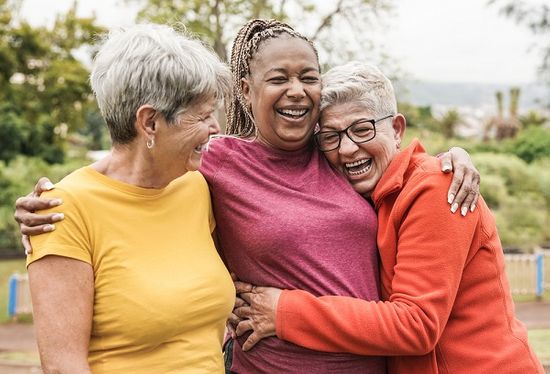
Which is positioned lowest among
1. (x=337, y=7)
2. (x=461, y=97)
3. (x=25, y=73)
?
(x=461, y=97)

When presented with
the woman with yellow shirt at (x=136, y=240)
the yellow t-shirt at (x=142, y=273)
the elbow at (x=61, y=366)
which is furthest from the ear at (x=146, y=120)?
the elbow at (x=61, y=366)

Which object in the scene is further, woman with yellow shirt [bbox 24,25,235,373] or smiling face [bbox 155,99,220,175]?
smiling face [bbox 155,99,220,175]

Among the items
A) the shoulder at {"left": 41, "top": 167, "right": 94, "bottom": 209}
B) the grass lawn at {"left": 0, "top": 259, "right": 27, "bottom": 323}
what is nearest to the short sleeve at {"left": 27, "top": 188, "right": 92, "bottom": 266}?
the shoulder at {"left": 41, "top": 167, "right": 94, "bottom": 209}

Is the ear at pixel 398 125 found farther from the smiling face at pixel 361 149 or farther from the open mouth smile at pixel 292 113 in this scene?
the open mouth smile at pixel 292 113

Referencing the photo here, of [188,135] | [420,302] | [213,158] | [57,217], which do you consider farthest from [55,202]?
[420,302]

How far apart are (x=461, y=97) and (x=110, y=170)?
19024cm

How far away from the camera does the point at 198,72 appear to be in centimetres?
191

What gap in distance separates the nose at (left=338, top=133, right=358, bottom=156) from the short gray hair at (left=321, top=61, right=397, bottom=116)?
13 centimetres

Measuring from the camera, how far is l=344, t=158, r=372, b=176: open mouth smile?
2.35 m

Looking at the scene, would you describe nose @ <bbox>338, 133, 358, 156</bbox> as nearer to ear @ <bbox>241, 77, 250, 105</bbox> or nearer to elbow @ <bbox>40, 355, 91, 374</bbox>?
ear @ <bbox>241, 77, 250, 105</bbox>

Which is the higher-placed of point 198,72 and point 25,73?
point 198,72

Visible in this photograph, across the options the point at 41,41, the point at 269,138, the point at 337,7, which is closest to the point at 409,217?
the point at 269,138

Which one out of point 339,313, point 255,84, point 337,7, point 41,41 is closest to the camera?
point 339,313

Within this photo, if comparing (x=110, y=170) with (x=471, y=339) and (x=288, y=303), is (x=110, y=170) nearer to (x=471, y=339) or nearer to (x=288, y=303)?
(x=288, y=303)
